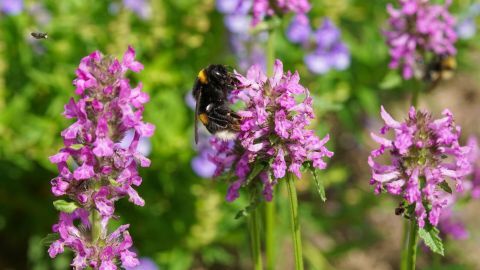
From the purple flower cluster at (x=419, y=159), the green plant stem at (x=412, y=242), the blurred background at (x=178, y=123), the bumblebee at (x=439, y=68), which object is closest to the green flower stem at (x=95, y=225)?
the purple flower cluster at (x=419, y=159)

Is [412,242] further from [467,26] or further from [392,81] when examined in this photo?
[467,26]

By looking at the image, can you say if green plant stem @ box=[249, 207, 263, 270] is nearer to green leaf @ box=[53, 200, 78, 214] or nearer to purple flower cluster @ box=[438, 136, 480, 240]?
green leaf @ box=[53, 200, 78, 214]

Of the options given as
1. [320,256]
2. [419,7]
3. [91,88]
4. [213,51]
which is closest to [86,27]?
[213,51]

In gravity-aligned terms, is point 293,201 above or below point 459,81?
below

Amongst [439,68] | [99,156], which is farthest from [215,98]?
[439,68]

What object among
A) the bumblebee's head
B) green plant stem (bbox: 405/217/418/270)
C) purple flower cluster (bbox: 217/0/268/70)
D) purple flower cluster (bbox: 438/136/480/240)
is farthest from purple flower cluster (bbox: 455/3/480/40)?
green plant stem (bbox: 405/217/418/270)

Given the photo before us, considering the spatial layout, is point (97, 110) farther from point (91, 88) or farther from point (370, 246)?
point (370, 246)

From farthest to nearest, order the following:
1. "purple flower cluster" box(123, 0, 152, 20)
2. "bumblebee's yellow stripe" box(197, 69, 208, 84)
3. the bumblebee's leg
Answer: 1. "purple flower cluster" box(123, 0, 152, 20)
2. "bumblebee's yellow stripe" box(197, 69, 208, 84)
3. the bumblebee's leg
